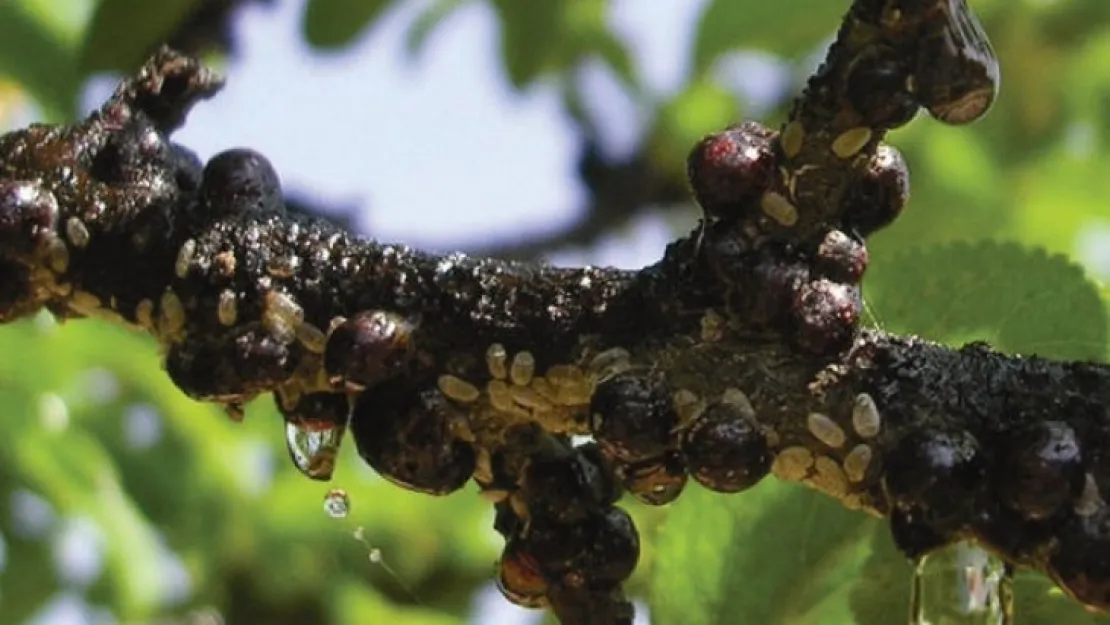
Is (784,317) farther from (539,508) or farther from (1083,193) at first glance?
(1083,193)

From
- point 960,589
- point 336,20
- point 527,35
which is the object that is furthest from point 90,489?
point 960,589

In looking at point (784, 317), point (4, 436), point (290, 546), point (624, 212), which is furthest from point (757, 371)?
point (624, 212)

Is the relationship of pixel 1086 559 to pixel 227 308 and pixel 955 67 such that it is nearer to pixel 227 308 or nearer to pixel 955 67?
pixel 955 67

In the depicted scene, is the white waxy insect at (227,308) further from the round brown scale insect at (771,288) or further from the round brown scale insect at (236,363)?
the round brown scale insect at (771,288)

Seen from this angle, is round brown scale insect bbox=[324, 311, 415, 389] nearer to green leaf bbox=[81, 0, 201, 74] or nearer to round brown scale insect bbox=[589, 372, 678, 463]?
round brown scale insect bbox=[589, 372, 678, 463]

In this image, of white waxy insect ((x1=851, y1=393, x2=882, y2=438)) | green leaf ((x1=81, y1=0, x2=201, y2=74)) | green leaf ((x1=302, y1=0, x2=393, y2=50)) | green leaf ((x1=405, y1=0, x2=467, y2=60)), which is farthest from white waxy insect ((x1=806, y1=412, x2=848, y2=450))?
green leaf ((x1=405, y1=0, x2=467, y2=60))

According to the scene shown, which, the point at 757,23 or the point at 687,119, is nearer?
the point at 757,23

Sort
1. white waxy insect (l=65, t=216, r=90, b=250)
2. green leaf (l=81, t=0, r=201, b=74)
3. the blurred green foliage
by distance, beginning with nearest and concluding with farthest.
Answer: white waxy insect (l=65, t=216, r=90, b=250)
the blurred green foliage
green leaf (l=81, t=0, r=201, b=74)
